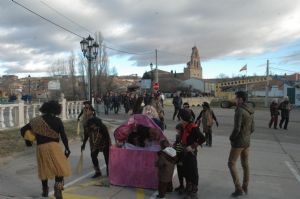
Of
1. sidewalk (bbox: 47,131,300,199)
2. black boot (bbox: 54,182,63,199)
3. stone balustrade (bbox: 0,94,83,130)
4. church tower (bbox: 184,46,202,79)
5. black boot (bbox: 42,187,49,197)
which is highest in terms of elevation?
church tower (bbox: 184,46,202,79)

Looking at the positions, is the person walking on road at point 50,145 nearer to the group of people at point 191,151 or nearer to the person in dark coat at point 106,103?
the group of people at point 191,151

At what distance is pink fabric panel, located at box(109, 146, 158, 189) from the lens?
7801 mm

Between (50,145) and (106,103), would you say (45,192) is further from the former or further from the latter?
(106,103)

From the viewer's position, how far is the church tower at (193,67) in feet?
511

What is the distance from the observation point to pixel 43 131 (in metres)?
6.50

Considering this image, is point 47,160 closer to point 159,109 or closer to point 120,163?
point 120,163

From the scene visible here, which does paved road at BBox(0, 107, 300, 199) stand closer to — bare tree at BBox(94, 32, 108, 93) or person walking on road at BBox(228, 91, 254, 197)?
person walking on road at BBox(228, 91, 254, 197)

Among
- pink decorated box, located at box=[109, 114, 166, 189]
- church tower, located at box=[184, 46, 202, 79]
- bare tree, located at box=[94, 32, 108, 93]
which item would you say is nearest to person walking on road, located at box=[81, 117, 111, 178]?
pink decorated box, located at box=[109, 114, 166, 189]

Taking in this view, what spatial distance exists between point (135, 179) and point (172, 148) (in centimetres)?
105

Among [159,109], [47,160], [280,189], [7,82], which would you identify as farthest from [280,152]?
[7,82]

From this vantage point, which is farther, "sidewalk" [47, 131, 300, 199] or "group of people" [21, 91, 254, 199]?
"sidewalk" [47, 131, 300, 199]

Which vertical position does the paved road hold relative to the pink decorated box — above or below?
below

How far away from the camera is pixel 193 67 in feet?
524

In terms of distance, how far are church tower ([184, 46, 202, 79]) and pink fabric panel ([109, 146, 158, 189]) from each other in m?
146
